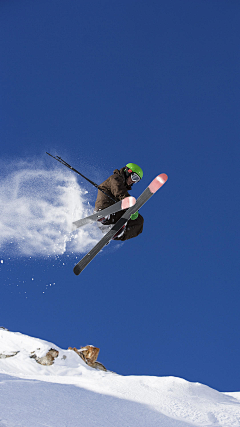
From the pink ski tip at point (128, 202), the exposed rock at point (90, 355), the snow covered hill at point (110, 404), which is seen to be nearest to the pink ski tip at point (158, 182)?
the pink ski tip at point (128, 202)

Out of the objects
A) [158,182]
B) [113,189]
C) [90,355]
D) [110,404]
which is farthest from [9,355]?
[158,182]

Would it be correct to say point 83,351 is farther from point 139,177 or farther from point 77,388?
point 139,177

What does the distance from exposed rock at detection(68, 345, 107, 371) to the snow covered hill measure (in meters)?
13.0

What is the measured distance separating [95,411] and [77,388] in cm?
194

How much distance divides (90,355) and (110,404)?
19.9 meters

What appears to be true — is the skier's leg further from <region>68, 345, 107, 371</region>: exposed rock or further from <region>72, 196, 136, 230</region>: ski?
<region>68, 345, 107, 371</region>: exposed rock

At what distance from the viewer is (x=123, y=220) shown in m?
8.09

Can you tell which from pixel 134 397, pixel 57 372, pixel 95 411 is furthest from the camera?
pixel 57 372

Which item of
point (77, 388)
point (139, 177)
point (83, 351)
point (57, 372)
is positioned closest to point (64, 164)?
point (139, 177)

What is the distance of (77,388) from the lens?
7949 mm

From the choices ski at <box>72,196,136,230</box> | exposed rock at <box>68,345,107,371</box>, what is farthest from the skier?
exposed rock at <box>68,345,107,371</box>

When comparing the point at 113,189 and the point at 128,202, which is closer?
the point at 128,202

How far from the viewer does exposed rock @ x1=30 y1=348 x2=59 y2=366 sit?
20500mm

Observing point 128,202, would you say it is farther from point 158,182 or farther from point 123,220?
point 158,182
